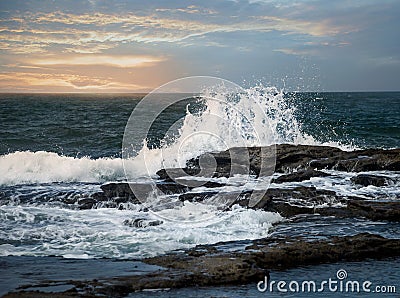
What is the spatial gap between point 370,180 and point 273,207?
3710mm

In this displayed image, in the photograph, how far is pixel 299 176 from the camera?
46.4 feet

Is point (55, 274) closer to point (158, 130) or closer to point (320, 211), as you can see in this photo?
point (320, 211)

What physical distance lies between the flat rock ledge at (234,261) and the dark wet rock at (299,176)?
5210 millimetres

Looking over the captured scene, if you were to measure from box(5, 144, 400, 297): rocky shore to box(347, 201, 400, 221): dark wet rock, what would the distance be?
0.02 m

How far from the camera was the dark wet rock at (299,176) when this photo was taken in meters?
13.9

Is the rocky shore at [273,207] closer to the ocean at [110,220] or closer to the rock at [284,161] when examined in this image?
the rock at [284,161]

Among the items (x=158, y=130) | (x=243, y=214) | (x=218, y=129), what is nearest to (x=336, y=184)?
(x=243, y=214)

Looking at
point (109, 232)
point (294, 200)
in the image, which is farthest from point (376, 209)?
point (109, 232)

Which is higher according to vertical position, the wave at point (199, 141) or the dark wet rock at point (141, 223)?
the wave at point (199, 141)

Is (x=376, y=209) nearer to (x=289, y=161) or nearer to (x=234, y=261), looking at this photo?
(x=234, y=261)

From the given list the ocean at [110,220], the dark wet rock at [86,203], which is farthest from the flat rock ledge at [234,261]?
the dark wet rock at [86,203]

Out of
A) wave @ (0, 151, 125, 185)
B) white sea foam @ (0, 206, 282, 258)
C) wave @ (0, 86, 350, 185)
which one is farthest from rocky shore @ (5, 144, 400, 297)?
wave @ (0, 151, 125, 185)

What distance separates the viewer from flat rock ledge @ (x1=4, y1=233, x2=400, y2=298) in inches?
254

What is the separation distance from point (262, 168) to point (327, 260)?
315 inches
